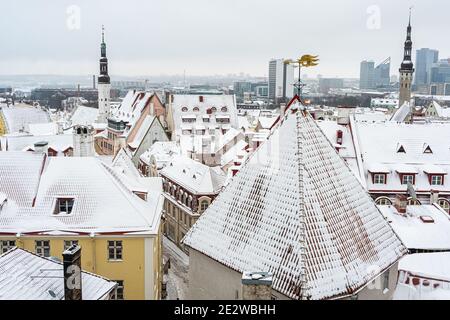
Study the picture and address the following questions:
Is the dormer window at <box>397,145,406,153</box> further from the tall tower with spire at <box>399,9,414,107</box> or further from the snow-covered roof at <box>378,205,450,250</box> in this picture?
Answer: the tall tower with spire at <box>399,9,414,107</box>

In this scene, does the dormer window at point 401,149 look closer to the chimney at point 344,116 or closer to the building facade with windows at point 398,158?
the building facade with windows at point 398,158

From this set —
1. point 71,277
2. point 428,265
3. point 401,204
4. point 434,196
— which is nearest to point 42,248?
point 71,277

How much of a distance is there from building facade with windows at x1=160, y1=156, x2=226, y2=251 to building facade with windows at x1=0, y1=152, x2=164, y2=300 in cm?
920

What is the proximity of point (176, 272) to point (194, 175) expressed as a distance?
19.3 feet

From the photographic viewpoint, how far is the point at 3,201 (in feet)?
52.2

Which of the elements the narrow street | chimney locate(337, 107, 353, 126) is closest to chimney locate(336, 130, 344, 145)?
chimney locate(337, 107, 353, 126)

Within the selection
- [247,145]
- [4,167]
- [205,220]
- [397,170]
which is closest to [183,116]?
[247,145]

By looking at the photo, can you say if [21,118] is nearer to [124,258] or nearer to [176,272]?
Answer: [176,272]

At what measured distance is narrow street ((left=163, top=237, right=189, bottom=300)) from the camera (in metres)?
20.7

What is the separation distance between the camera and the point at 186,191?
2705cm

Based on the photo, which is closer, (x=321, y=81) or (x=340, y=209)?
(x=340, y=209)

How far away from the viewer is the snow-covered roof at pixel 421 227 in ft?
53.4
